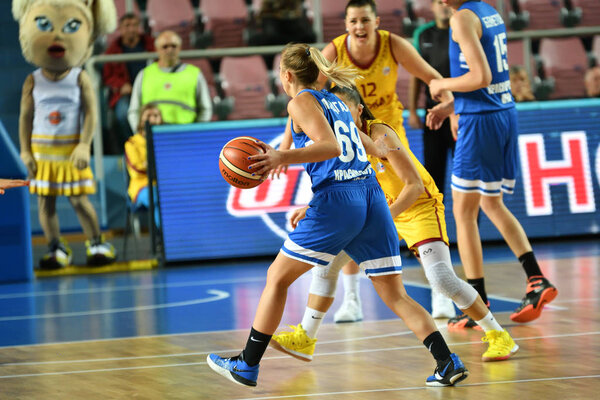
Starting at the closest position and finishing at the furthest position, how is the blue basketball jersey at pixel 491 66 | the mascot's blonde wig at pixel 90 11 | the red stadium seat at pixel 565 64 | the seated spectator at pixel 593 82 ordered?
the blue basketball jersey at pixel 491 66 → the mascot's blonde wig at pixel 90 11 → the seated spectator at pixel 593 82 → the red stadium seat at pixel 565 64

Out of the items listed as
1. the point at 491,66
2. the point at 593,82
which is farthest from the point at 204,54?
the point at 491,66

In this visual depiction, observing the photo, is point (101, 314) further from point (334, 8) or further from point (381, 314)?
point (334, 8)

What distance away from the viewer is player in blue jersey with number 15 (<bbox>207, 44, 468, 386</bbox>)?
4328 mm

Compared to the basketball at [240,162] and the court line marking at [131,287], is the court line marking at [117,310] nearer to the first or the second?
the court line marking at [131,287]

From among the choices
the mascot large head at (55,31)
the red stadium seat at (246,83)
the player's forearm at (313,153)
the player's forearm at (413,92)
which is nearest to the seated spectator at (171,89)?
the mascot large head at (55,31)

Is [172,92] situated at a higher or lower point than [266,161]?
higher

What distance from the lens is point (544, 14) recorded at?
1377 centimetres

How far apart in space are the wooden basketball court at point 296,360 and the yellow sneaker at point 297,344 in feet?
0.25

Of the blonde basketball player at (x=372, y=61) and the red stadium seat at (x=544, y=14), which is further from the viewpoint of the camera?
the red stadium seat at (x=544, y=14)

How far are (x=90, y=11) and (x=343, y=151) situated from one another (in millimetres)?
6654

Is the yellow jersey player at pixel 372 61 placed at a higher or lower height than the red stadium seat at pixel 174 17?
lower

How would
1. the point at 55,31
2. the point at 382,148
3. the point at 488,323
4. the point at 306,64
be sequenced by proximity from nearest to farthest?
the point at 306,64, the point at 382,148, the point at 488,323, the point at 55,31

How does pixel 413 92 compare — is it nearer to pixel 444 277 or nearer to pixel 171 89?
pixel 171 89

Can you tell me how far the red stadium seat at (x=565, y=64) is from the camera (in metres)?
13.1
